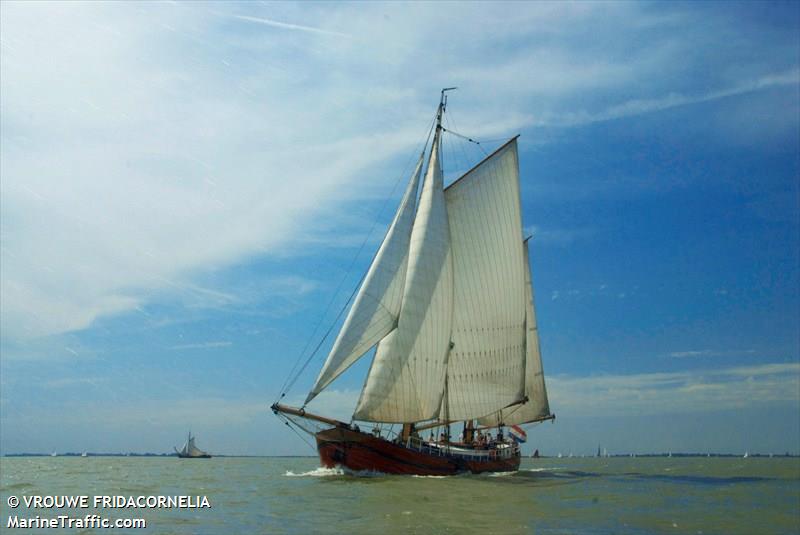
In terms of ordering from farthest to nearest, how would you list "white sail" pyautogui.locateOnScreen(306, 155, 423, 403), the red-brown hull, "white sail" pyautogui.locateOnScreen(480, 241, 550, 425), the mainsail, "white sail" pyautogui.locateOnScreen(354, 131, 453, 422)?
"white sail" pyautogui.locateOnScreen(480, 241, 550, 425) < "white sail" pyautogui.locateOnScreen(354, 131, 453, 422) < the mainsail < the red-brown hull < "white sail" pyautogui.locateOnScreen(306, 155, 423, 403)

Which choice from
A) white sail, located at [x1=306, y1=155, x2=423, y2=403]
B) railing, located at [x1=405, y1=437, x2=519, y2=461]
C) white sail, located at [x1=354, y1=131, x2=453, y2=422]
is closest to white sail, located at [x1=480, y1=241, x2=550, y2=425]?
railing, located at [x1=405, y1=437, x2=519, y2=461]

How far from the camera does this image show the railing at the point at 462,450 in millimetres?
52750

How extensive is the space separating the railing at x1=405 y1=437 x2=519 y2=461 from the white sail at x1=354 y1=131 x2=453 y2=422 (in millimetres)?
2060

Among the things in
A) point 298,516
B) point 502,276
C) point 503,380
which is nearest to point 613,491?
point 503,380

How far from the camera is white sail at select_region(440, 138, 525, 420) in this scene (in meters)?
57.0

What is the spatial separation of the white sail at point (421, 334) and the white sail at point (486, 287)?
209 cm

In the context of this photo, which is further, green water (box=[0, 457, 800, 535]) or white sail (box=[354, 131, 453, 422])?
white sail (box=[354, 131, 453, 422])

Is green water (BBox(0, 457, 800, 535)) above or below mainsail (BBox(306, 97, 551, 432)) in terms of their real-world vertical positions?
below

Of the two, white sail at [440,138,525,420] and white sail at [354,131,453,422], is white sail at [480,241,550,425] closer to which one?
white sail at [440,138,525,420]

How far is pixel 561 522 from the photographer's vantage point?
91.4 feet

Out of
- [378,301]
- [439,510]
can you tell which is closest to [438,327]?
[378,301]

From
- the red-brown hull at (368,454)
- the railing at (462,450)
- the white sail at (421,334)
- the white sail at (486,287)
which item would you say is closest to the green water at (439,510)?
the red-brown hull at (368,454)

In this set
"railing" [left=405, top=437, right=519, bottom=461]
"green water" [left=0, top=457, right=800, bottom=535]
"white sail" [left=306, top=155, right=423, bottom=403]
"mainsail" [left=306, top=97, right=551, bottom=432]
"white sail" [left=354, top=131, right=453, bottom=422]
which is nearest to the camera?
"green water" [left=0, top=457, right=800, bottom=535]

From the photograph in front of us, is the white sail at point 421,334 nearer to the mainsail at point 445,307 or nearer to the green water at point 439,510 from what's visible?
the mainsail at point 445,307
